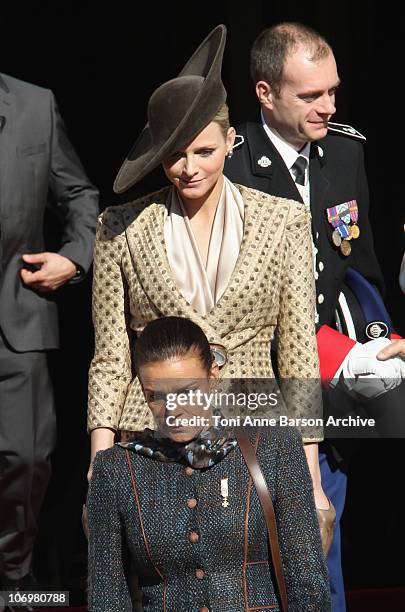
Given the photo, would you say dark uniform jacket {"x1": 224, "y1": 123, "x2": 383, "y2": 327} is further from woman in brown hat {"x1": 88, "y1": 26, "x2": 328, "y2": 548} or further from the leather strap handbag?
the leather strap handbag

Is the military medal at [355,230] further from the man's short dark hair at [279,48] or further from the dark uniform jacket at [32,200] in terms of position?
the dark uniform jacket at [32,200]

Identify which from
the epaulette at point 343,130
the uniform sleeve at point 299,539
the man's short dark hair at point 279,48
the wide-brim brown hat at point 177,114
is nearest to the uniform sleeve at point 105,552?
the uniform sleeve at point 299,539

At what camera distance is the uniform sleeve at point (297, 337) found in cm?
405

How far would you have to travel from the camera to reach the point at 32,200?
486 centimetres

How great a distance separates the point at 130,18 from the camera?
17.6 feet

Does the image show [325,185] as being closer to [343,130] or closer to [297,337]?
[343,130]

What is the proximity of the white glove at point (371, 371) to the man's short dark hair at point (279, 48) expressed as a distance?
811 millimetres

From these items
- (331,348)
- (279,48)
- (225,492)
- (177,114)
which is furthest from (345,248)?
(225,492)

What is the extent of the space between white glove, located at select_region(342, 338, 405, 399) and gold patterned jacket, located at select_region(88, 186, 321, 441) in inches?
20.3

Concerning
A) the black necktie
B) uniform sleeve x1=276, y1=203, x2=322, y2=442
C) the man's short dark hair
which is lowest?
uniform sleeve x1=276, y1=203, x2=322, y2=442

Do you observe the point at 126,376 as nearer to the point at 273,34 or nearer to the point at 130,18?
the point at 273,34

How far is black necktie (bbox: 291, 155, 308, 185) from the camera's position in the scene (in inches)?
184

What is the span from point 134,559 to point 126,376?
2.70ft

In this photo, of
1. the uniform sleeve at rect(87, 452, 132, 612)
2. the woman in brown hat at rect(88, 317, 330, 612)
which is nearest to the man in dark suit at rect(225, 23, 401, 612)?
the woman in brown hat at rect(88, 317, 330, 612)
